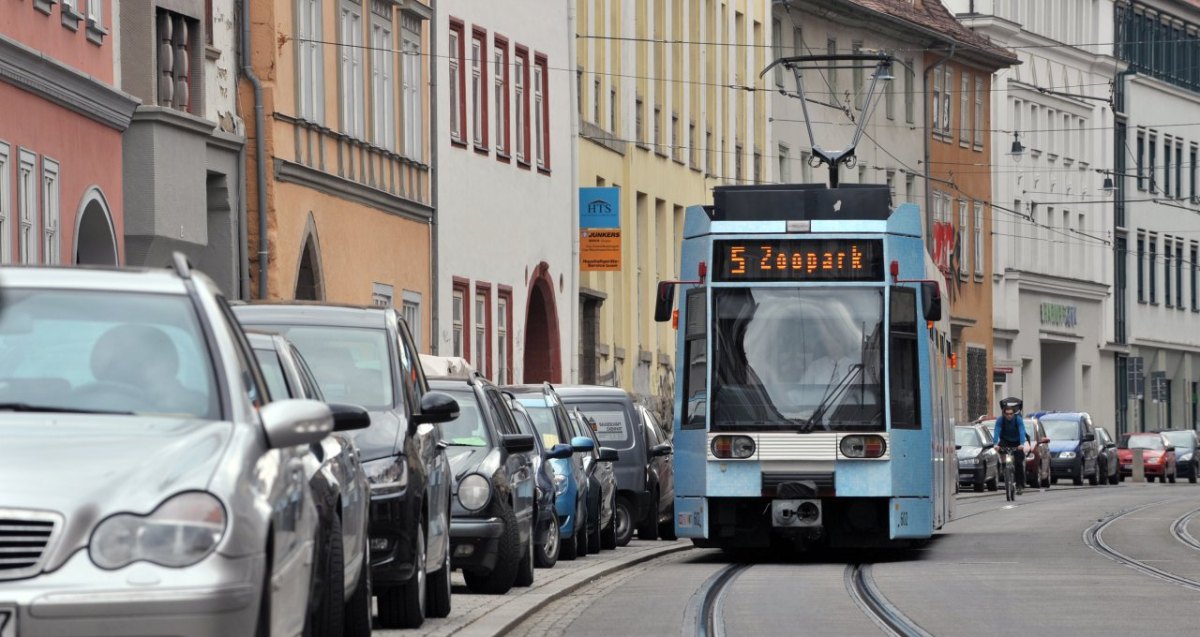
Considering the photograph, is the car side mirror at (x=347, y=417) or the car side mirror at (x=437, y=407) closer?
the car side mirror at (x=347, y=417)

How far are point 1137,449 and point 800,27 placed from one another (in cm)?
1401

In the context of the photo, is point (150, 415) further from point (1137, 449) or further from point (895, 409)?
point (1137, 449)

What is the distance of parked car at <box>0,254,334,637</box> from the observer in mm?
7957

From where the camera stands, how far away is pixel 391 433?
14.0 meters

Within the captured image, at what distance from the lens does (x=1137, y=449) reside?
71688 mm

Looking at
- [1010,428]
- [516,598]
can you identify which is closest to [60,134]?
[516,598]

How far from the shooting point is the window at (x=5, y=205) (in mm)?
25953

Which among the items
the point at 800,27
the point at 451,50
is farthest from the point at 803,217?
the point at 800,27

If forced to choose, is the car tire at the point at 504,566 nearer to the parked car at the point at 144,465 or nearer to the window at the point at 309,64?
the parked car at the point at 144,465

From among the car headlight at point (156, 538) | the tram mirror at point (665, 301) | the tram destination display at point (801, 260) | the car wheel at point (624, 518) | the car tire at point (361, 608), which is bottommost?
the car wheel at point (624, 518)

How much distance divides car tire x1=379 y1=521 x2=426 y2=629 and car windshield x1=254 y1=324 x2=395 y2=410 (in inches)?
29.3

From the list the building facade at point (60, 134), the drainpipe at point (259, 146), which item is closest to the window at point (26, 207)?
the building facade at point (60, 134)

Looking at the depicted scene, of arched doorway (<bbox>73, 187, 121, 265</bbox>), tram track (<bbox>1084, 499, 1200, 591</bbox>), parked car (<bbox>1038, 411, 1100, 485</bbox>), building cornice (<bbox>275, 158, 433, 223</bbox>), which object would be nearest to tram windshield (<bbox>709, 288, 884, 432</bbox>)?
tram track (<bbox>1084, 499, 1200, 591</bbox>)

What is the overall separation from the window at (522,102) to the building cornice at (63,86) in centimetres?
1827
